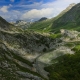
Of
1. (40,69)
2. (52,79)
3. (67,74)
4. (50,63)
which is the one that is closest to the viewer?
(52,79)

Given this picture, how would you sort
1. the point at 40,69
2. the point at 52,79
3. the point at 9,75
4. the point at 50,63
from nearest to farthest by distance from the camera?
the point at 9,75 → the point at 52,79 → the point at 40,69 → the point at 50,63

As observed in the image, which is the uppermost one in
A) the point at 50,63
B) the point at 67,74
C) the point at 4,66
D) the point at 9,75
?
the point at 50,63

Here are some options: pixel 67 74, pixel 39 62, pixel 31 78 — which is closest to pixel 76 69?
pixel 67 74

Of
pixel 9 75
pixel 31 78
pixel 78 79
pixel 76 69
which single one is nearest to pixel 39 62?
pixel 76 69

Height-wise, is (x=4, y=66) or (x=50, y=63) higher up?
(x=50, y=63)

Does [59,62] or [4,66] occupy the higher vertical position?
[59,62]

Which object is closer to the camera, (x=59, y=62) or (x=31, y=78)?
(x=31, y=78)

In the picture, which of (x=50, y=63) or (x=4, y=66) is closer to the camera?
(x=4, y=66)

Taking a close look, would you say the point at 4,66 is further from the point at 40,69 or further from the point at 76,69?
the point at 76,69

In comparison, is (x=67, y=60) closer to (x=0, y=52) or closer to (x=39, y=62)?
(x=39, y=62)
